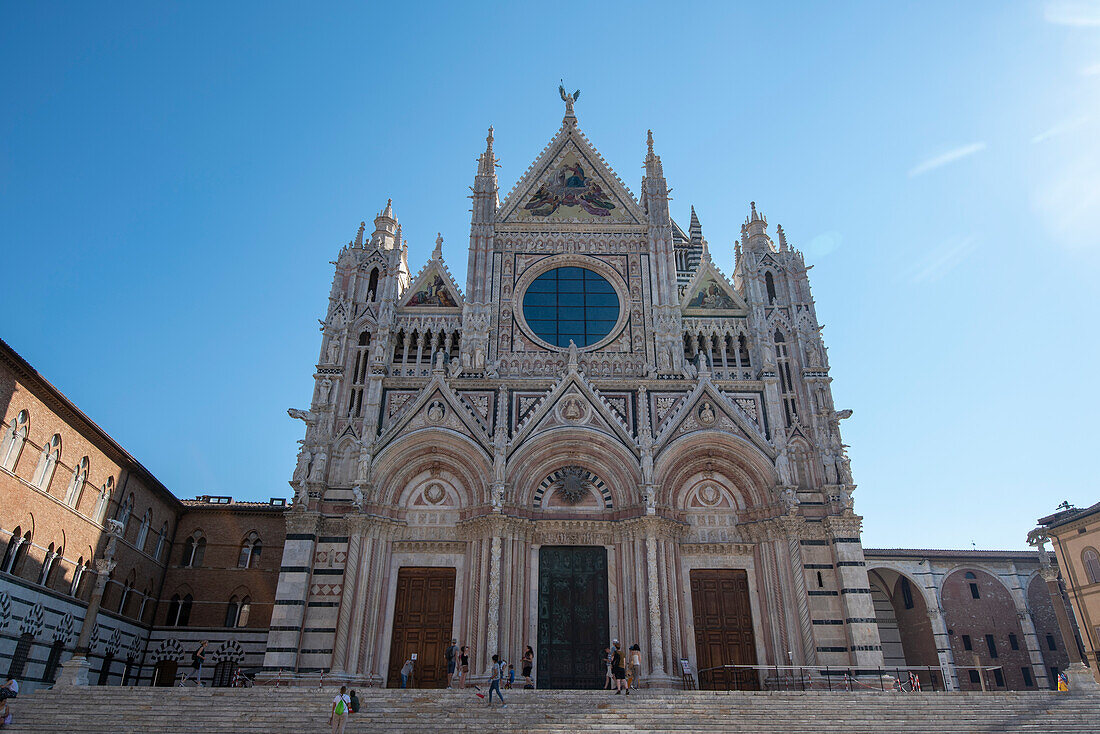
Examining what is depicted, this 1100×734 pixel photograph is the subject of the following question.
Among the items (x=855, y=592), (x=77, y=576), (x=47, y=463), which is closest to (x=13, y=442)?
(x=47, y=463)

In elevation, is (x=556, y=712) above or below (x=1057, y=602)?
below

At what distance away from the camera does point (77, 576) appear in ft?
74.3

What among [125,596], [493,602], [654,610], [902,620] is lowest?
[654,610]

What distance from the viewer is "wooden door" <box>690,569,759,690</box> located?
21094 mm

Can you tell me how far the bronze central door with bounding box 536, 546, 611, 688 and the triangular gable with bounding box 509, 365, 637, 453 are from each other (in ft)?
11.8

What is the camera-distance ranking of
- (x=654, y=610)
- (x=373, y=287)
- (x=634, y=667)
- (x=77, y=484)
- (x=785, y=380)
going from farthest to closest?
1. (x=373, y=287)
2. (x=785, y=380)
3. (x=77, y=484)
4. (x=654, y=610)
5. (x=634, y=667)

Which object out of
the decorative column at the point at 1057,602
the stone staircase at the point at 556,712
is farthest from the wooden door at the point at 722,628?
the decorative column at the point at 1057,602

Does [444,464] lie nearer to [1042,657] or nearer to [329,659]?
→ [329,659]

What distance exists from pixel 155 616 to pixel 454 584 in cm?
1269

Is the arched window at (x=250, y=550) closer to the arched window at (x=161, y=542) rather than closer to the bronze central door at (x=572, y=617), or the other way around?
the arched window at (x=161, y=542)

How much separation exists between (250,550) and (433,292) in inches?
476

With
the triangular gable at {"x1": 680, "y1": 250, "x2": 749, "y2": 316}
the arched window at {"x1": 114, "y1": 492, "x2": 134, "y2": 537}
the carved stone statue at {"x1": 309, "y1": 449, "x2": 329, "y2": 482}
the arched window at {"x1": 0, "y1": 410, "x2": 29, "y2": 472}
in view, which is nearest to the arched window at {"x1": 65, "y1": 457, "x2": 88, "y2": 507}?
the arched window at {"x1": 114, "y1": 492, "x2": 134, "y2": 537}

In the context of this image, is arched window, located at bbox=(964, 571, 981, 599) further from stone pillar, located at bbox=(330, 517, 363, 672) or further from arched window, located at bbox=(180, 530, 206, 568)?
arched window, located at bbox=(180, 530, 206, 568)

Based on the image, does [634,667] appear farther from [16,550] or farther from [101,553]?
[101,553]
